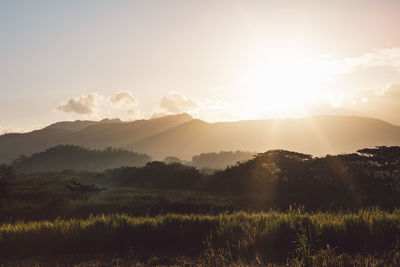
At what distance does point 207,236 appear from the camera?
7.32 meters

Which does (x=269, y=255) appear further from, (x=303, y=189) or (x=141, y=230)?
(x=303, y=189)

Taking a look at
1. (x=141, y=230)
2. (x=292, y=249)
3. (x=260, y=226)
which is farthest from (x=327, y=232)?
(x=141, y=230)

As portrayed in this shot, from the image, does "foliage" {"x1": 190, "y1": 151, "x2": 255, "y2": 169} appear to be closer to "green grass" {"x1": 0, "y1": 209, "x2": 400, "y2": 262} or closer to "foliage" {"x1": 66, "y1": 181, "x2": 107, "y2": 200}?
"foliage" {"x1": 66, "y1": 181, "x2": 107, "y2": 200}

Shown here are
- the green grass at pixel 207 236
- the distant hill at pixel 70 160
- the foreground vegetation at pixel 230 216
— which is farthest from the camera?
the distant hill at pixel 70 160

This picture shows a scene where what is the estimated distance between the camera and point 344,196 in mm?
19812

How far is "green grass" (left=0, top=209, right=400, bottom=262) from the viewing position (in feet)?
24.5

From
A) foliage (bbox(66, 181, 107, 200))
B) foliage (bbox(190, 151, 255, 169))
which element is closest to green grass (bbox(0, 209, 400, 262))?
foliage (bbox(66, 181, 107, 200))

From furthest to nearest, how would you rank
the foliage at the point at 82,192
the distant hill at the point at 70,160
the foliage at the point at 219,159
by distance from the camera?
the foliage at the point at 219,159 → the distant hill at the point at 70,160 → the foliage at the point at 82,192

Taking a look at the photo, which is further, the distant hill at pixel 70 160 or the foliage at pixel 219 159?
the foliage at pixel 219 159

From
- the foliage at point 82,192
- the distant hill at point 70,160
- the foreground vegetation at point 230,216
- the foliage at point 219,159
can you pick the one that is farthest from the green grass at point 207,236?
the foliage at point 219,159

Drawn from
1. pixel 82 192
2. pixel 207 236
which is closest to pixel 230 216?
pixel 207 236

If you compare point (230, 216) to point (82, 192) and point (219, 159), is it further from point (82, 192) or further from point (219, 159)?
point (219, 159)

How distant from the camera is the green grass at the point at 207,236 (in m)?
7.46

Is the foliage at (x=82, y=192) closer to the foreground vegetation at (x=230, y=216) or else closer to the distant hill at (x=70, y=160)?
the foreground vegetation at (x=230, y=216)
